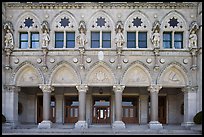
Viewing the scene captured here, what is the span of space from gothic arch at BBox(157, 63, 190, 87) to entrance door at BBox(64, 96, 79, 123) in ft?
29.6

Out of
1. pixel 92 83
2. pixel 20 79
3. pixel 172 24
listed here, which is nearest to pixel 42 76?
pixel 20 79

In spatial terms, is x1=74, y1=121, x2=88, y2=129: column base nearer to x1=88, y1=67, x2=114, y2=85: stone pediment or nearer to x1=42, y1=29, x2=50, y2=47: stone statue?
x1=88, y1=67, x2=114, y2=85: stone pediment

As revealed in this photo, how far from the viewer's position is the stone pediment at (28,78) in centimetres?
2773

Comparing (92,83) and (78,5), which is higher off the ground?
(78,5)

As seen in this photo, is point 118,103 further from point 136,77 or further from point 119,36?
point 119,36

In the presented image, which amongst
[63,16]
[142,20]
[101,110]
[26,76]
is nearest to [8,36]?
[26,76]

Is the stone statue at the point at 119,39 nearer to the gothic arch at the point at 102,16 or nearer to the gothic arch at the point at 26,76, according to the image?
the gothic arch at the point at 102,16

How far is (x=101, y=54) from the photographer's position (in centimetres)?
2727

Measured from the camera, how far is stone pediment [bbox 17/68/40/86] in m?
27.7

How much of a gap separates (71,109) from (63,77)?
451cm

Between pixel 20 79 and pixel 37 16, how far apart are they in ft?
19.5

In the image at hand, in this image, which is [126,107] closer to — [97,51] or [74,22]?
[97,51]

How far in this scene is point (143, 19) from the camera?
1102 inches

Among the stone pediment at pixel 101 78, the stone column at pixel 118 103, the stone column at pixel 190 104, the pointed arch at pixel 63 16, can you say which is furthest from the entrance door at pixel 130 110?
the pointed arch at pixel 63 16
